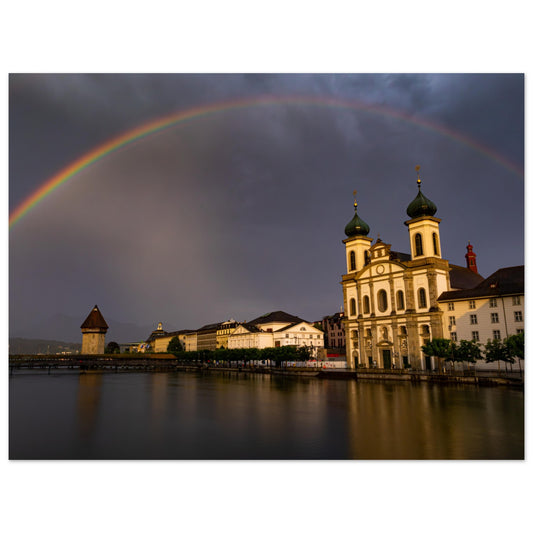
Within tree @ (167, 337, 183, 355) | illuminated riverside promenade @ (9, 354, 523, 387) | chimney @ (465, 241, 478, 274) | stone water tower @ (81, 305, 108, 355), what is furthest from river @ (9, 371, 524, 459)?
tree @ (167, 337, 183, 355)

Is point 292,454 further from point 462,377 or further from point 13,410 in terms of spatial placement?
point 462,377

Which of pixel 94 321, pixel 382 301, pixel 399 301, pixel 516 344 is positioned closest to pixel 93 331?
pixel 94 321

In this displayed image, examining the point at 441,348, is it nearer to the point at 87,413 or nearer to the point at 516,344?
the point at 516,344

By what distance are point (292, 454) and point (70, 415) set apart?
17684mm

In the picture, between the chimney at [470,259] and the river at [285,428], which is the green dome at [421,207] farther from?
the river at [285,428]

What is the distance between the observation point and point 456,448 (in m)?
15.8

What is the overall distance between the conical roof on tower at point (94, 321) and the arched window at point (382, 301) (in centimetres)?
10133

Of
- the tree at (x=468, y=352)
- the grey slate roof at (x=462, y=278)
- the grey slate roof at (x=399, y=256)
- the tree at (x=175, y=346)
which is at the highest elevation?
the grey slate roof at (x=399, y=256)

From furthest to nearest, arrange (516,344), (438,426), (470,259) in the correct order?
1. (470,259)
2. (516,344)
3. (438,426)

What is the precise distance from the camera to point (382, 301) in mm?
60219

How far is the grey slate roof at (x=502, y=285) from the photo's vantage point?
143 feet

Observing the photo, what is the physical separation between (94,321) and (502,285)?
119694 mm

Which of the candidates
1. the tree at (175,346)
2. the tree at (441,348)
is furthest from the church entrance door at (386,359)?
the tree at (175,346)

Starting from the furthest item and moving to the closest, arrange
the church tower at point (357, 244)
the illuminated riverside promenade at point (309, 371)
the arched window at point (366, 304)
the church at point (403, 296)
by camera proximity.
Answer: the church tower at point (357, 244), the arched window at point (366, 304), the church at point (403, 296), the illuminated riverside promenade at point (309, 371)
